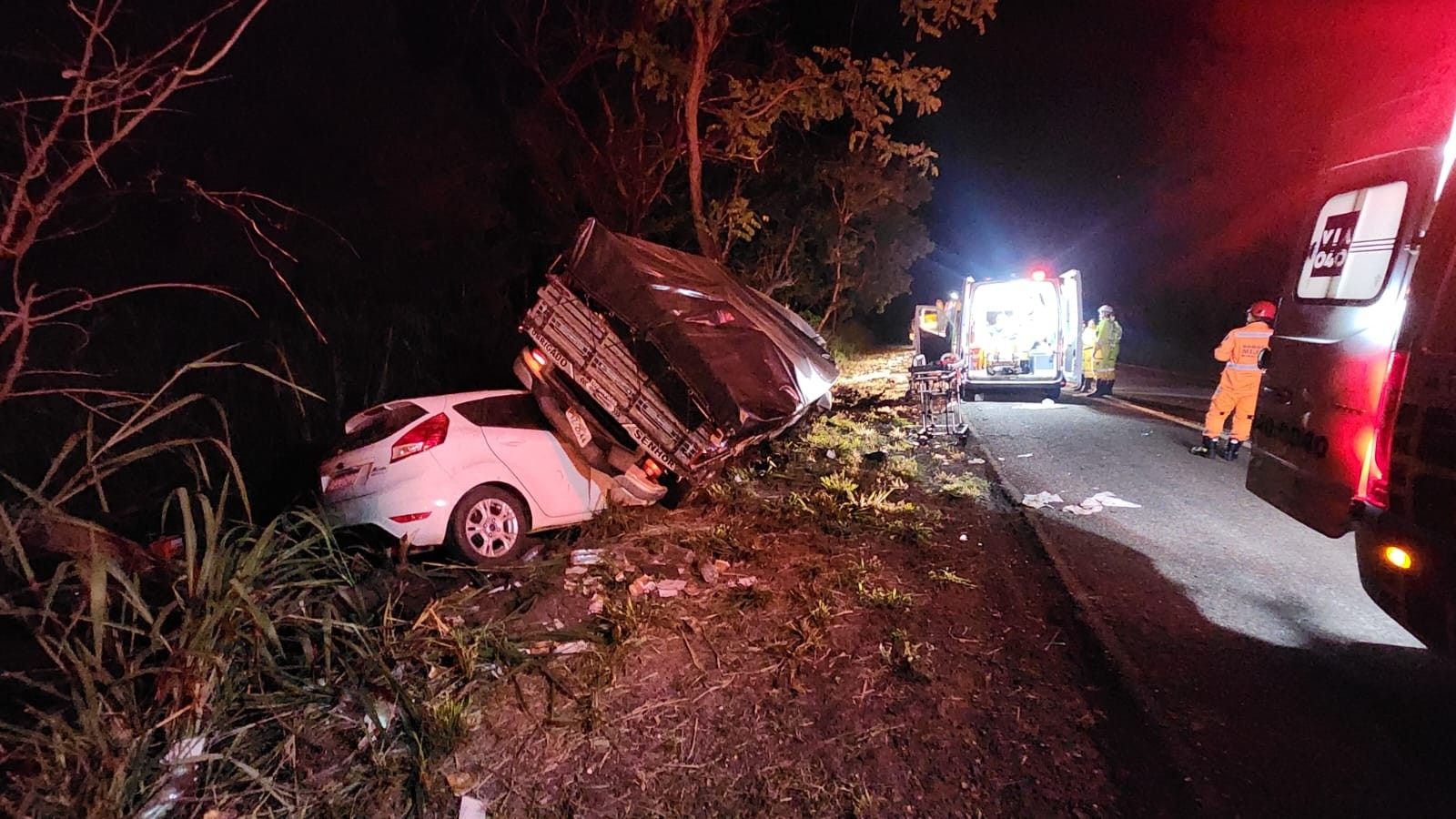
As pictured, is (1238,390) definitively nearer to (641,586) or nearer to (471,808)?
Result: (641,586)

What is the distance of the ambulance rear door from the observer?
11.8ft

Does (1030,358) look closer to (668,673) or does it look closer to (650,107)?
(650,107)

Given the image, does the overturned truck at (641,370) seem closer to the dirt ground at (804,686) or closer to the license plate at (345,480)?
the dirt ground at (804,686)

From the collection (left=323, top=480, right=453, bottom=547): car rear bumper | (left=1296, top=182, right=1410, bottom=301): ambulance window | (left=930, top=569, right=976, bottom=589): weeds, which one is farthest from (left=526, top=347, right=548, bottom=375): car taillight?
(left=1296, top=182, right=1410, bottom=301): ambulance window

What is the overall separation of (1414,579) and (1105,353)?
1040 cm

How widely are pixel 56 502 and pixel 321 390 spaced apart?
26.4 ft

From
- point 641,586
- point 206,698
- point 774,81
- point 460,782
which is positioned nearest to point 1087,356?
point 774,81

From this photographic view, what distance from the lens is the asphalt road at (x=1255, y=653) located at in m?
2.97

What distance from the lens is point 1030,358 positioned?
12.2 metres

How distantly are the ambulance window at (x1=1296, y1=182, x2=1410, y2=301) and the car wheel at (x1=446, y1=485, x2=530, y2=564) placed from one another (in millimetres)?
5351

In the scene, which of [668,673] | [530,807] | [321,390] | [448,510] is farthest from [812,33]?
[530,807]

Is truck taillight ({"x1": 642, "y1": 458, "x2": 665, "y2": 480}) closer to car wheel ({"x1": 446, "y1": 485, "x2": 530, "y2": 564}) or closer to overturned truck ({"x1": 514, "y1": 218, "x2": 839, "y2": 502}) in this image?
overturned truck ({"x1": 514, "y1": 218, "x2": 839, "y2": 502})

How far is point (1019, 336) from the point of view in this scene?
1234 centimetres

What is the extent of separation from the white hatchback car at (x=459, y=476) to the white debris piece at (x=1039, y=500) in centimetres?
366
